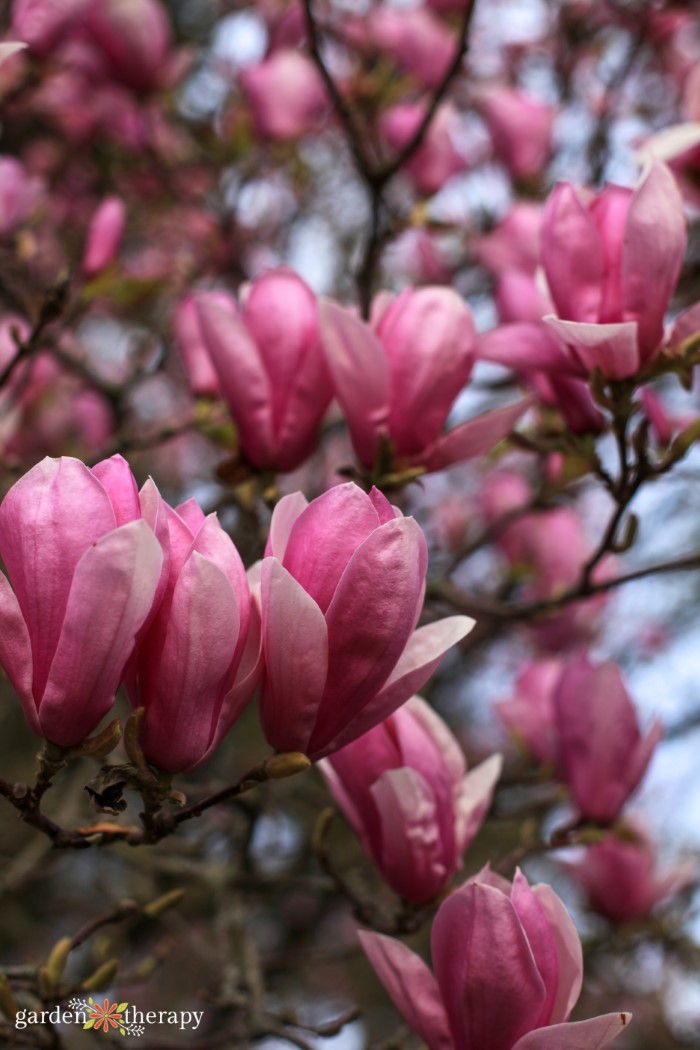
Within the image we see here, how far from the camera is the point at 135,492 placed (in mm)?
682

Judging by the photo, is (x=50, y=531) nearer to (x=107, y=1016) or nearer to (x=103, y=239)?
(x=107, y=1016)

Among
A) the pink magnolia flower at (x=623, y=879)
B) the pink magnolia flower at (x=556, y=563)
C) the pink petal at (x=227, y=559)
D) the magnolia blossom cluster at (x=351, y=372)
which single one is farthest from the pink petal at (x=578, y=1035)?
the pink magnolia flower at (x=556, y=563)

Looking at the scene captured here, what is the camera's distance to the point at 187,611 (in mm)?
654

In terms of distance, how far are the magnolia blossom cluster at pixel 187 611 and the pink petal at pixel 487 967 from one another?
15 centimetres

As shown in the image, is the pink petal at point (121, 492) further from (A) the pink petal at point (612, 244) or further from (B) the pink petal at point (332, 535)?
(A) the pink petal at point (612, 244)

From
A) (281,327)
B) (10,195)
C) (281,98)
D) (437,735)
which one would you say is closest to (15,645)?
(437,735)

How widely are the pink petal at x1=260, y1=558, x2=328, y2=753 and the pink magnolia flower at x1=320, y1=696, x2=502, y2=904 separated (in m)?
0.19

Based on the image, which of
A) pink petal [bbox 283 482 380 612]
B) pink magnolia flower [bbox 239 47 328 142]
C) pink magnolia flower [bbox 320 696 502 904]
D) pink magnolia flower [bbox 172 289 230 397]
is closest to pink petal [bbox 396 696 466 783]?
pink magnolia flower [bbox 320 696 502 904]

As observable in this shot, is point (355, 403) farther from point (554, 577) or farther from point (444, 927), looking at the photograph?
point (554, 577)

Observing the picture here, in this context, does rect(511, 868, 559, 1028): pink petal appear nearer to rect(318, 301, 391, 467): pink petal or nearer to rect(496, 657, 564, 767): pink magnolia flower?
rect(318, 301, 391, 467): pink petal

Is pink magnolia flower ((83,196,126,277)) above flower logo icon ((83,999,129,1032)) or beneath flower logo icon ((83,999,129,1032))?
above

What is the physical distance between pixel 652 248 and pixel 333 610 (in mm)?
487

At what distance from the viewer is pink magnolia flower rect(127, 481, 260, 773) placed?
66cm

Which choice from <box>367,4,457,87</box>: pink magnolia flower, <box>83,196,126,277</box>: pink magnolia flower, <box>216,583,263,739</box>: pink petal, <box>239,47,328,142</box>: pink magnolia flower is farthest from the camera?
<box>367,4,457,87</box>: pink magnolia flower
